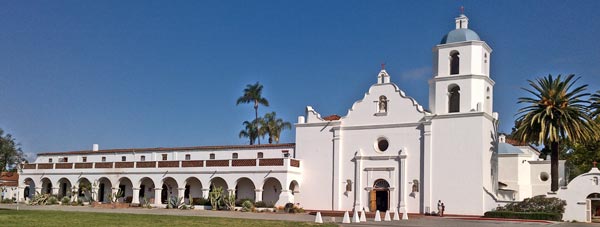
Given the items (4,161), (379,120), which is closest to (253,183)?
(379,120)

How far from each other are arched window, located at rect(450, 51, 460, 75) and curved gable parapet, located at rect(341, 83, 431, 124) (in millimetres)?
3163

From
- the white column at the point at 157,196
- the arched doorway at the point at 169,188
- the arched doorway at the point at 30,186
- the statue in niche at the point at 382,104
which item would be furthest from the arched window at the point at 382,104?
the arched doorway at the point at 30,186

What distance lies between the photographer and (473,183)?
4072cm

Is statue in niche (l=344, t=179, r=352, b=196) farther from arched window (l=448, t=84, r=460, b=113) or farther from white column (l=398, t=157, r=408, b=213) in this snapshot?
arched window (l=448, t=84, r=460, b=113)

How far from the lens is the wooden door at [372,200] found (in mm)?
44412

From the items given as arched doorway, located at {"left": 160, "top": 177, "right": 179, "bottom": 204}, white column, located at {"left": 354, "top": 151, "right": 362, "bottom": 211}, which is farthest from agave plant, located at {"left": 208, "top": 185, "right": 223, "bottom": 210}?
white column, located at {"left": 354, "top": 151, "right": 362, "bottom": 211}

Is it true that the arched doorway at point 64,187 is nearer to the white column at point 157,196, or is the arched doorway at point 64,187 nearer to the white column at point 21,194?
the white column at point 21,194

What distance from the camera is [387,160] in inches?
1750

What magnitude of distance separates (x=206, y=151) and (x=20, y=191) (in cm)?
1821

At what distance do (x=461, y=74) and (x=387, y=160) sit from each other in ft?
24.3

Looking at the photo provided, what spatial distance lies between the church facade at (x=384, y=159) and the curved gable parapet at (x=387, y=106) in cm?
7

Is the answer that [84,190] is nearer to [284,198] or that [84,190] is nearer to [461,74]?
[284,198]

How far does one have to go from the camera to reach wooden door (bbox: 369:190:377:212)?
44.4 meters

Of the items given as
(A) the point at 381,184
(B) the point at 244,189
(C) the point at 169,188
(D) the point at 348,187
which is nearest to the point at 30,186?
(C) the point at 169,188
